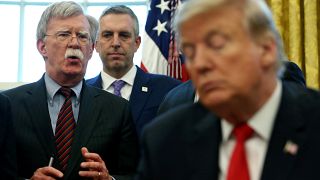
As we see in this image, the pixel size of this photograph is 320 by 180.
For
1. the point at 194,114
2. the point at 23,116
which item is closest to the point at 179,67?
the point at 23,116

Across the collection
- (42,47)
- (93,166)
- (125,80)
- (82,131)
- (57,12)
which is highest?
(57,12)

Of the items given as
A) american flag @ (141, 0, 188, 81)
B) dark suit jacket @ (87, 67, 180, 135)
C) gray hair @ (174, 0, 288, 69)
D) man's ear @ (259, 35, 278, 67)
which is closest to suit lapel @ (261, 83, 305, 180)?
man's ear @ (259, 35, 278, 67)

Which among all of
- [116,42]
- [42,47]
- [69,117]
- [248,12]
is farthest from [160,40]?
[248,12]

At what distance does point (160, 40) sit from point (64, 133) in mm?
2951

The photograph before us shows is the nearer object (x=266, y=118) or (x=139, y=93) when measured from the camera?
(x=266, y=118)

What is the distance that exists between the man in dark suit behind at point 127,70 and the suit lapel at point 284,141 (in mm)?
2593

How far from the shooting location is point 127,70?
15.7 feet

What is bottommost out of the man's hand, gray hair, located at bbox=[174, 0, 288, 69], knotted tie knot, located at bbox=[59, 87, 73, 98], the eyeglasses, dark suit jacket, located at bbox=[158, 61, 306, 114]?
the man's hand

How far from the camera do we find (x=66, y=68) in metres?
3.68

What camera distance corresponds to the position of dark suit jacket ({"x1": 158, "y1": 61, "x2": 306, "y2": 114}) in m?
3.08

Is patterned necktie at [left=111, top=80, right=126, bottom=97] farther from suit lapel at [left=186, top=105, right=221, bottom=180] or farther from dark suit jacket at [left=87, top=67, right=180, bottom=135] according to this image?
suit lapel at [left=186, top=105, right=221, bottom=180]

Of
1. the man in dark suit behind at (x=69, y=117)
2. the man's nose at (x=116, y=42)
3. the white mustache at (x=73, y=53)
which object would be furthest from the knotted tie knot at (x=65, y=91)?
the man's nose at (x=116, y=42)

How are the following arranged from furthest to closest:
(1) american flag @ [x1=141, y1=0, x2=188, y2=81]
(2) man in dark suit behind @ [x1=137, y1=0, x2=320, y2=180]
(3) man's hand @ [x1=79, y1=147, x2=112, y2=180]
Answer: (1) american flag @ [x1=141, y1=0, x2=188, y2=81] → (3) man's hand @ [x1=79, y1=147, x2=112, y2=180] → (2) man in dark suit behind @ [x1=137, y1=0, x2=320, y2=180]

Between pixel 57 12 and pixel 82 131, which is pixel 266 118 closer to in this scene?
pixel 82 131
